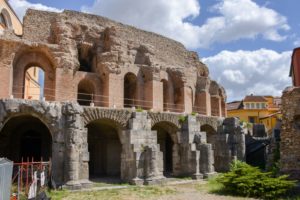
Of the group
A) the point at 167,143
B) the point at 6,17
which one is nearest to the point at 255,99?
the point at 167,143

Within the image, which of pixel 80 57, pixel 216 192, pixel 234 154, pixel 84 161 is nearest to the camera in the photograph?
pixel 216 192

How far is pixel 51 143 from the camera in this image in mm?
20547

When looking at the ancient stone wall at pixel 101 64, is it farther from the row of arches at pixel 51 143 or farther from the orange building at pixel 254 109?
the orange building at pixel 254 109

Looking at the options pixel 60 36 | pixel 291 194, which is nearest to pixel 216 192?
pixel 291 194

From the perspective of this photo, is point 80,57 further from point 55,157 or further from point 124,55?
point 55,157

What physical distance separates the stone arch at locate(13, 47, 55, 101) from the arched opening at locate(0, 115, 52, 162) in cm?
189

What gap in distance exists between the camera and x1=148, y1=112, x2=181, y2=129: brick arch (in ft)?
63.9

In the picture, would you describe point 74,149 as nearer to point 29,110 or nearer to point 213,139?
point 29,110

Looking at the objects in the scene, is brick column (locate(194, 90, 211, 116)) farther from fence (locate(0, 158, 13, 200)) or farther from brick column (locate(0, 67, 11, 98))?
fence (locate(0, 158, 13, 200))

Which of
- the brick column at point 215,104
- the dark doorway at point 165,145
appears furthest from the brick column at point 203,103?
the dark doorway at point 165,145

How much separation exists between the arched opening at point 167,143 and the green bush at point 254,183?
6.39 meters

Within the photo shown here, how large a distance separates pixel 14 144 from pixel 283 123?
15.2 metres

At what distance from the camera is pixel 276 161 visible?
660 inches

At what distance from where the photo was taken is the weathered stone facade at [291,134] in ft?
47.3
